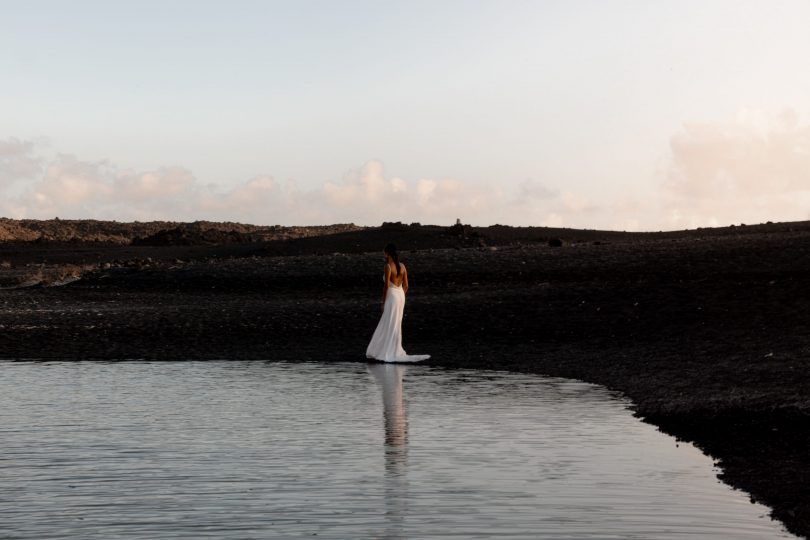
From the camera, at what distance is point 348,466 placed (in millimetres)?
10859

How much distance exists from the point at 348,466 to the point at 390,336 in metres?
11.9

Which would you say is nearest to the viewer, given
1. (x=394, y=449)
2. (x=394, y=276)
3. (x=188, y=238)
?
(x=394, y=449)

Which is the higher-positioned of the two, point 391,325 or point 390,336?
point 391,325

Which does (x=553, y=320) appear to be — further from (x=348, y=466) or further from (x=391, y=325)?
(x=348, y=466)

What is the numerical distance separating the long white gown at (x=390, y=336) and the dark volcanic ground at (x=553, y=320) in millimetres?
597

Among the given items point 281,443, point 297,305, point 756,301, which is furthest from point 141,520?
point 297,305

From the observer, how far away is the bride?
22734 millimetres

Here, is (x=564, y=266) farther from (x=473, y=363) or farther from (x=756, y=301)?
(x=473, y=363)

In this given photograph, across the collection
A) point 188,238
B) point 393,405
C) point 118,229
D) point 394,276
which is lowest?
point 393,405

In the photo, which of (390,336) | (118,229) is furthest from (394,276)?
(118,229)

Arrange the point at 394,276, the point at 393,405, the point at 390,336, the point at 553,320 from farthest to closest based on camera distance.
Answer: the point at 553,320 → the point at 394,276 → the point at 390,336 → the point at 393,405

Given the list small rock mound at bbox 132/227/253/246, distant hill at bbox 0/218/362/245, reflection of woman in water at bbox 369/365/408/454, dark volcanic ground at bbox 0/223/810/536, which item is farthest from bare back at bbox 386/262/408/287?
distant hill at bbox 0/218/362/245

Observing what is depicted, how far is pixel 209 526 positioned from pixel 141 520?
58 cm

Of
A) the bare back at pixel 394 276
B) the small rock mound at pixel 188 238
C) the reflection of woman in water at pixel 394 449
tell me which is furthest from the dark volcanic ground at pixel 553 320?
the small rock mound at pixel 188 238
